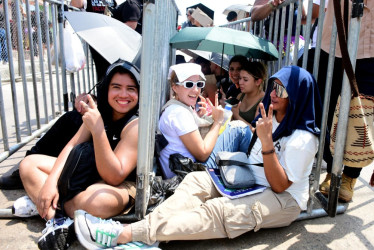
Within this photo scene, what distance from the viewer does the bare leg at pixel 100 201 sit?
2100 millimetres

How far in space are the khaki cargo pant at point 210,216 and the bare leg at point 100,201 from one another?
24 centimetres

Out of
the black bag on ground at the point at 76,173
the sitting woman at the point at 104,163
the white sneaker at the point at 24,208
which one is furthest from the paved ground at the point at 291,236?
the black bag on ground at the point at 76,173

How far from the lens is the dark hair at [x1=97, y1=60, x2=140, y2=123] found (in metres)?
2.34

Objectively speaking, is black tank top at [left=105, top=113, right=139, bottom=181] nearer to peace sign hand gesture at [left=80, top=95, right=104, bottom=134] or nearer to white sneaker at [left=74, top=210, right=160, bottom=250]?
peace sign hand gesture at [left=80, top=95, right=104, bottom=134]

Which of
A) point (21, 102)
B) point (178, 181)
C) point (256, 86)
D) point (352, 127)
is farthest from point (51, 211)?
point (21, 102)

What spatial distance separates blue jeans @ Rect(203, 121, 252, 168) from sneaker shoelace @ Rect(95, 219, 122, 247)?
1133 mm

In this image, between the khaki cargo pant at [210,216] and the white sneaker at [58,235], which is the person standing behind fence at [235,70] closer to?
the khaki cargo pant at [210,216]

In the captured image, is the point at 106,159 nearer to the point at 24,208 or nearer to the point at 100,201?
the point at 100,201

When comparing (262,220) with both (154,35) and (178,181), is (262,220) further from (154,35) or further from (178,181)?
(154,35)

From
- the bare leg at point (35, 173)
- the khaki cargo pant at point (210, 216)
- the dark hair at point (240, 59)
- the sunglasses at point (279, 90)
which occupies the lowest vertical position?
the khaki cargo pant at point (210, 216)

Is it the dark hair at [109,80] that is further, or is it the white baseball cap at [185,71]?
the white baseball cap at [185,71]

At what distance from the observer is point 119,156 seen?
2195 millimetres

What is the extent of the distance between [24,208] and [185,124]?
1240 millimetres

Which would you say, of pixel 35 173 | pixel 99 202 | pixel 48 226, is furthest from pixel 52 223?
pixel 35 173
